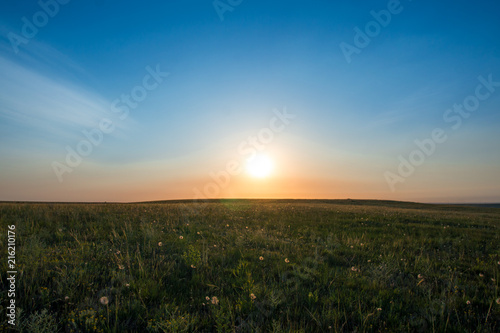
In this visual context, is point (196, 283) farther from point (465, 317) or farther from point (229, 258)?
point (465, 317)

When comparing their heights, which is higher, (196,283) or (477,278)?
(196,283)

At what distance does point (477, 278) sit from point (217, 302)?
5.99 metres

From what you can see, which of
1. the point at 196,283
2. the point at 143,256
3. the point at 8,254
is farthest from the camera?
the point at 143,256

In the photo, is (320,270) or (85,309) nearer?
(85,309)

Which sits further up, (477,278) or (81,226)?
(81,226)

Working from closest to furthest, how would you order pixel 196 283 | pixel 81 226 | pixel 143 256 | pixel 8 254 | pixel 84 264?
pixel 196 283 → pixel 84 264 → pixel 8 254 → pixel 143 256 → pixel 81 226

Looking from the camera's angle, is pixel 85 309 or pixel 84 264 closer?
pixel 85 309

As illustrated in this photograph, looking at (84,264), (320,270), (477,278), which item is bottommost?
(477,278)

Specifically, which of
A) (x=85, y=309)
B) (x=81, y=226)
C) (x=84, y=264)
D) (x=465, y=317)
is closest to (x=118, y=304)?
(x=85, y=309)

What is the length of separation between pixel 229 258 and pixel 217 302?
2.07 meters

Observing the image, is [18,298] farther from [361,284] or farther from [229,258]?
[361,284]

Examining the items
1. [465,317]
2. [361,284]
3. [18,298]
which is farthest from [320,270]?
[18,298]

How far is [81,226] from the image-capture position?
8164 mm

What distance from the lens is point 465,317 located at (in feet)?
11.5
